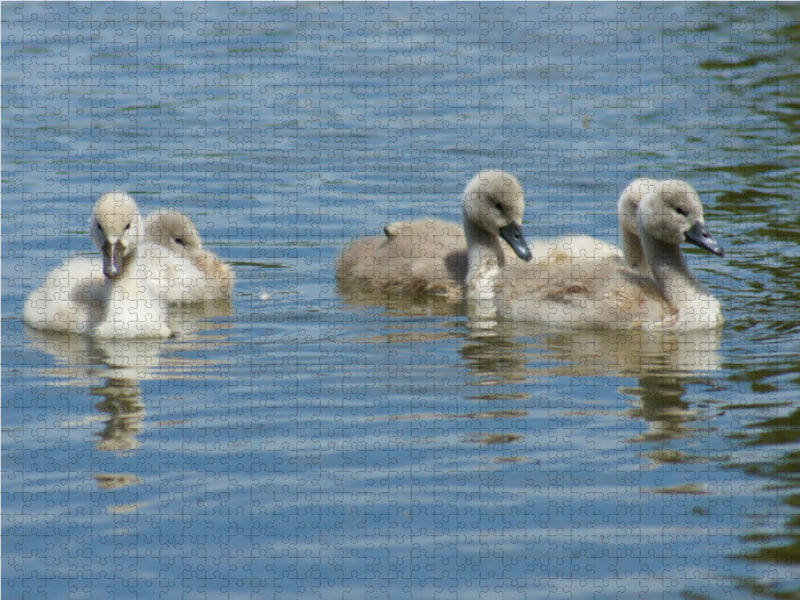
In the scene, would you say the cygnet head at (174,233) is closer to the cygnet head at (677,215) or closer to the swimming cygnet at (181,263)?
the swimming cygnet at (181,263)

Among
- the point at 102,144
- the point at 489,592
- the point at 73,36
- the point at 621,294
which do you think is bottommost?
the point at 489,592

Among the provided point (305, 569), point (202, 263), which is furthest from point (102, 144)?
point (305, 569)

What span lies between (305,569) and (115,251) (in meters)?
3.76

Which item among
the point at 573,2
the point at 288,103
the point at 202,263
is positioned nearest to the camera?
the point at 202,263

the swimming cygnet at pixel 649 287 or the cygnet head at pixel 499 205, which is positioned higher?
the cygnet head at pixel 499 205

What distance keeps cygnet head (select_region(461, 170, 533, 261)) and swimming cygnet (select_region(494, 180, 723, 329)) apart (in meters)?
0.51

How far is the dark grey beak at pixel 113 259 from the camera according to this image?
9906 mm

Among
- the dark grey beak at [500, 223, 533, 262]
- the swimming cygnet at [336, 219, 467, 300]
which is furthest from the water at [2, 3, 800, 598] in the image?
the dark grey beak at [500, 223, 533, 262]

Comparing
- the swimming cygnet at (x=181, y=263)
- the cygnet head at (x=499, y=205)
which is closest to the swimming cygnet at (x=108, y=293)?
the swimming cygnet at (x=181, y=263)

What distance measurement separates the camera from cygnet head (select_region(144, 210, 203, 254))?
11.8 meters

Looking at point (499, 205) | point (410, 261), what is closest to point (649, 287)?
point (499, 205)

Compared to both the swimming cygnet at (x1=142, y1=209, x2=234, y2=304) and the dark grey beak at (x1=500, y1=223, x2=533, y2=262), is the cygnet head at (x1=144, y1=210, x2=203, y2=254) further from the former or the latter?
the dark grey beak at (x1=500, y1=223, x2=533, y2=262)

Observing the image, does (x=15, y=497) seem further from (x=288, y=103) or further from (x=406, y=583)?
(x=288, y=103)

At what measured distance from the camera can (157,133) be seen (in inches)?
602
